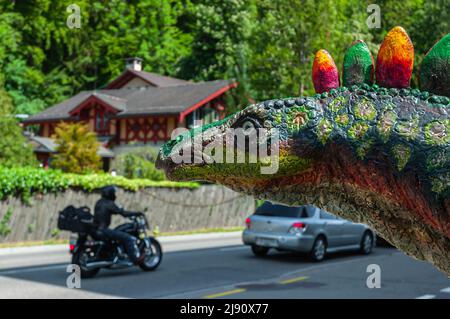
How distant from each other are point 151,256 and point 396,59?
10063 mm

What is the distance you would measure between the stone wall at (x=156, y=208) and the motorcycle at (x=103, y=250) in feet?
23.4

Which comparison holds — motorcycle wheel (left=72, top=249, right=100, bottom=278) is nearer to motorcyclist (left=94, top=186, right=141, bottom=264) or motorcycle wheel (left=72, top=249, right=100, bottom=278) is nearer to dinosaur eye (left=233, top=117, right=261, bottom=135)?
motorcyclist (left=94, top=186, right=141, bottom=264)

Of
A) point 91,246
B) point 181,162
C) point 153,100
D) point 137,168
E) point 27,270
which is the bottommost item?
point 27,270

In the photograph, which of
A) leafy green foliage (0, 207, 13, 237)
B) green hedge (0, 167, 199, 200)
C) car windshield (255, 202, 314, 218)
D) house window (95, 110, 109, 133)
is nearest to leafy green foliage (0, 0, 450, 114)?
house window (95, 110, 109, 133)

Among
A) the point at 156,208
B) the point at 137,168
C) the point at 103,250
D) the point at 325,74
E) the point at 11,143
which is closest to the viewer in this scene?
the point at 325,74

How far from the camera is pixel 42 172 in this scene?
1802 centimetres

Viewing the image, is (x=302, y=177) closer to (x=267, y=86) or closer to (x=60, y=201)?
(x=60, y=201)

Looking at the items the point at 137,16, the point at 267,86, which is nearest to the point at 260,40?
the point at 267,86

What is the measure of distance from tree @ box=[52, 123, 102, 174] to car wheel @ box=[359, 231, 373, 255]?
45.9 ft

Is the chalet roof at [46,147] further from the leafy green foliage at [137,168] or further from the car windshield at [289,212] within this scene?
the car windshield at [289,212]

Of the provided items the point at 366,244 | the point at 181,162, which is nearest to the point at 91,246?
the point at 366,244

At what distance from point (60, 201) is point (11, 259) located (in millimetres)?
4537

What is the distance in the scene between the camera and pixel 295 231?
13836 millimetres

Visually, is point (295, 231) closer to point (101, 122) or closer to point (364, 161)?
point (364, 161)
